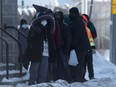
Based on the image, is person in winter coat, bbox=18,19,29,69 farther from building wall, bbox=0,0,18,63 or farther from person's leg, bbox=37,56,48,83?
person's leg, bbox=37,56,48,83

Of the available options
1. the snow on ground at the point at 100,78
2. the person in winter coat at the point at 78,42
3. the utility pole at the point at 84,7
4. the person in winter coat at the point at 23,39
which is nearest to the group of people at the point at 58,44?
the person in winter coat at the point at 78,42

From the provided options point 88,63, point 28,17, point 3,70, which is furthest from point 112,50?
point 28,17

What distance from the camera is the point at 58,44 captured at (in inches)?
492

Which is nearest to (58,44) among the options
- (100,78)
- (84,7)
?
(100,78)

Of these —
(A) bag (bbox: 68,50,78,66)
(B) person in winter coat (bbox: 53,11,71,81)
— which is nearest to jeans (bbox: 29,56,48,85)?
(B) person in winter coat (bbox: 53,11,71,81)

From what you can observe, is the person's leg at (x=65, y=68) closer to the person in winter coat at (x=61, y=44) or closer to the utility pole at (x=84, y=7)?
the person in winter coat at (x=61, y=44)

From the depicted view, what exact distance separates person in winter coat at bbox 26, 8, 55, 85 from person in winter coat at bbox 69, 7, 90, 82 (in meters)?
0.89

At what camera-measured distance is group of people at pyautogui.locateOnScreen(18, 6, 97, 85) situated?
1195 cm

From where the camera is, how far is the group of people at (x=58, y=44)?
11945 millimetres

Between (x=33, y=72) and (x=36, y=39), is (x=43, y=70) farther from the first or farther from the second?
(x=36, y=39)

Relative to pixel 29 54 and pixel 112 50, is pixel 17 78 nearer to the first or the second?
pixel 29 54

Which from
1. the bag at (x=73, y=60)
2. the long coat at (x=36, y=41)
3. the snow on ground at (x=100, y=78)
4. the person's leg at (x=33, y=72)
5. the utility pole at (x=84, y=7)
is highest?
the utility pole at (x=84, y=7)

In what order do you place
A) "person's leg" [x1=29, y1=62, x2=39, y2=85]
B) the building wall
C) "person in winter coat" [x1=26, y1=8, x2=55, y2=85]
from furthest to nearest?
the building wall < "person's leg" [x1=29, y1=62, x2=39, y2=85] < "person in winter coat" [x1=26, y1=8, x2=55, y2=85]

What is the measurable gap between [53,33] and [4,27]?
215 centimetres
